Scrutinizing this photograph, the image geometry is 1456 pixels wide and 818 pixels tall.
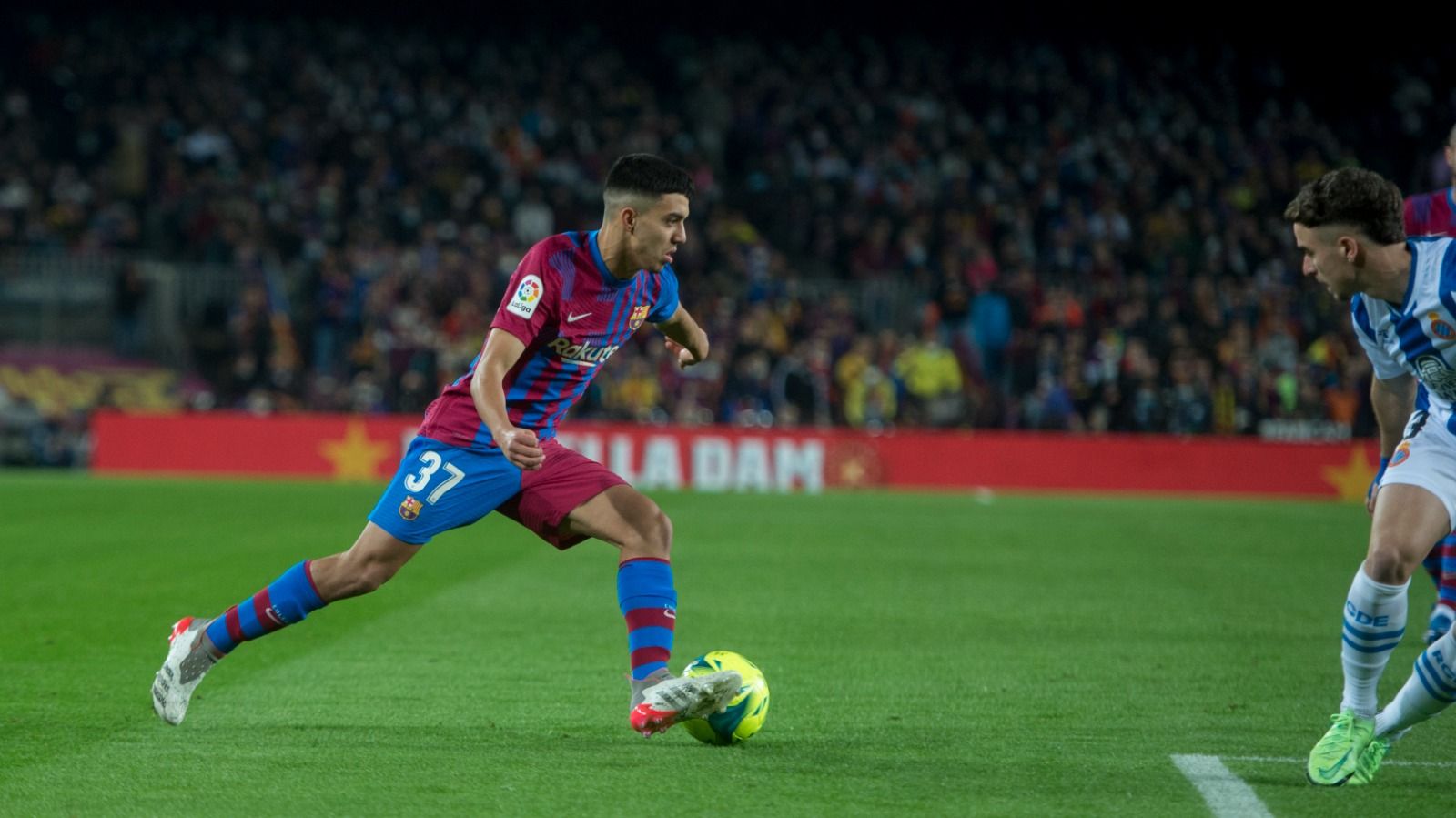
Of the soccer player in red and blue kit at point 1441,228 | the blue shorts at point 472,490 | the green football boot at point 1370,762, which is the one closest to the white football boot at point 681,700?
the blue shorts at point 472,490

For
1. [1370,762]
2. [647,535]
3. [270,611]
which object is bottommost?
[1370,762]

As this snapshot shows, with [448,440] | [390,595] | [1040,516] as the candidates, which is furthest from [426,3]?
[448,440]

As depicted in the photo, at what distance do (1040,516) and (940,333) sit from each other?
6300 millimetres

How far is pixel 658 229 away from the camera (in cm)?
579

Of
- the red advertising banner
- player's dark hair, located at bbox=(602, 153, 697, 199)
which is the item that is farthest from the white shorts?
the red advertising banner

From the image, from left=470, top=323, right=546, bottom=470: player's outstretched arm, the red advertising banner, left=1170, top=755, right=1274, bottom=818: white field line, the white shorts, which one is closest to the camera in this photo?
left=1170, top=755, right=1274, bottom=818: white field line

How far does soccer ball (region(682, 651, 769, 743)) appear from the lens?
18.7ft

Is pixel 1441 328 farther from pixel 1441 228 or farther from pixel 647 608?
pixel 647 608

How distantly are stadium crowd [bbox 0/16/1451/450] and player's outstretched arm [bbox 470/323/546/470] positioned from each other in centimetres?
1693

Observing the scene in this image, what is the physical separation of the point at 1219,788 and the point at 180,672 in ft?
11.9

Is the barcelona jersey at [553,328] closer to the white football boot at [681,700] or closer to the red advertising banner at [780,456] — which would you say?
the white football boot at [681,700]

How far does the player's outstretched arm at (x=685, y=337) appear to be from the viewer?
6.57 meters

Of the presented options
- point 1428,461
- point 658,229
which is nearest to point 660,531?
point 658,229

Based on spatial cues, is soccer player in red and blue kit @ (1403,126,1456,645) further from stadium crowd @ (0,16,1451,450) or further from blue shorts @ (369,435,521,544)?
stadium crowd @ (0,16,1451,450)
